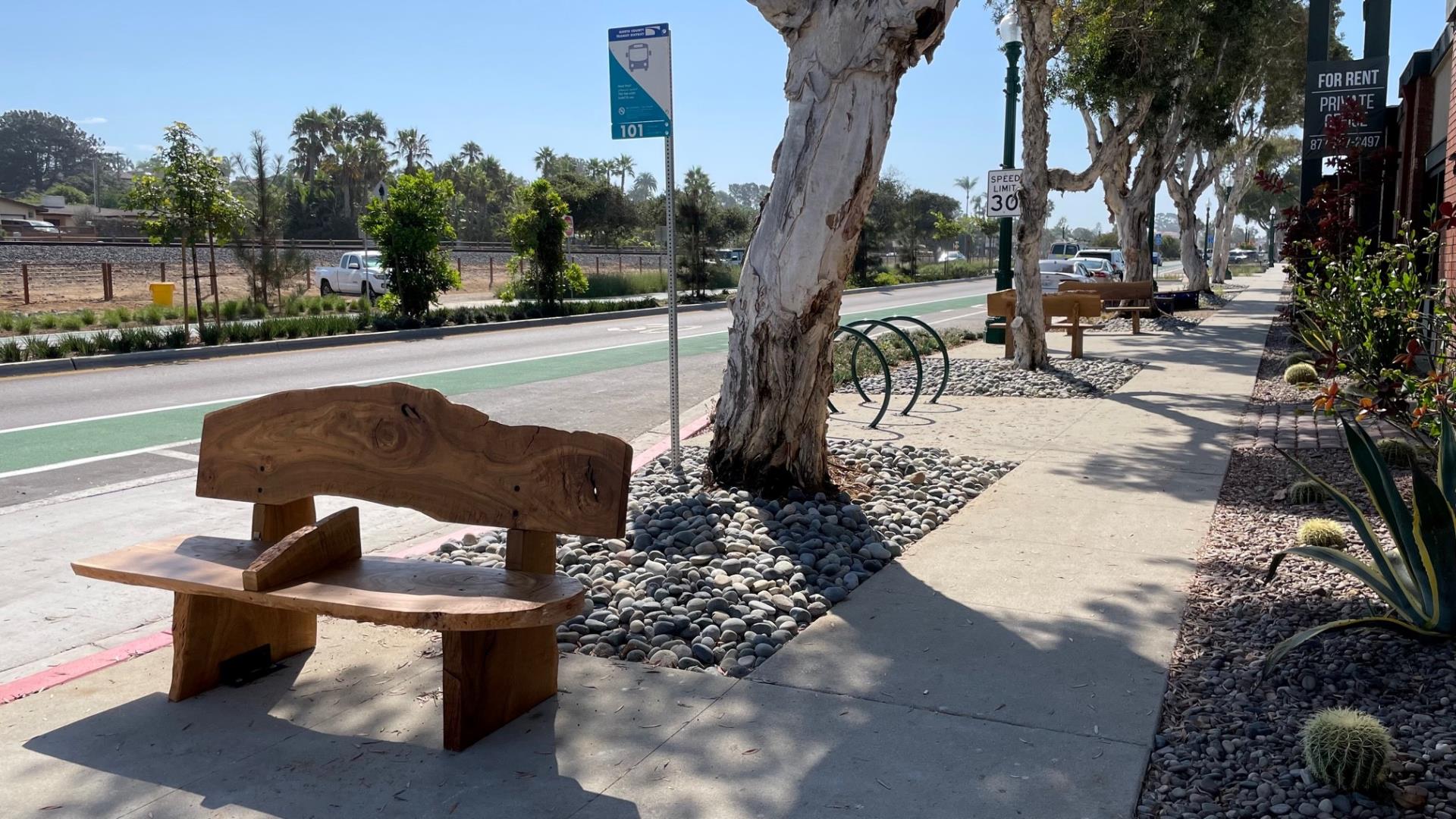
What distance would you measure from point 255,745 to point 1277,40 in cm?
3409

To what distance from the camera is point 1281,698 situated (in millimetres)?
3785

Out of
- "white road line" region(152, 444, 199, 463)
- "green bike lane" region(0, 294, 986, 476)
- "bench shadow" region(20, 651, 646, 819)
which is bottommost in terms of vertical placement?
"bench shadow" region(20, 651, 646, 819)

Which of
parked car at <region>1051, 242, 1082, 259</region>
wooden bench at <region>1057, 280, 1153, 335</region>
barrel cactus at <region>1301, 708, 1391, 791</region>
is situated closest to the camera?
barrel cactus at <region>1301, 708, 1391, 791</region>

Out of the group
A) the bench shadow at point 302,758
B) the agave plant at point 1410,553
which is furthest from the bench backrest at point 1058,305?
the bench shadow at point 302,758

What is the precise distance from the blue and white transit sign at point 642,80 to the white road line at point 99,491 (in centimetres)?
409

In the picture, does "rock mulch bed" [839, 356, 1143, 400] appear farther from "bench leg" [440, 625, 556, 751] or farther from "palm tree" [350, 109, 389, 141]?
"palm tree" [350, 109, 389, 141]

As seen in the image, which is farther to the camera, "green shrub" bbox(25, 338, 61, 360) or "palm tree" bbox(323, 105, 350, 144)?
"palm tree" bbox(323, 105, 350, 144)

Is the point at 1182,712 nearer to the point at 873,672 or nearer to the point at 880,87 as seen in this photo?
the point at 873,672

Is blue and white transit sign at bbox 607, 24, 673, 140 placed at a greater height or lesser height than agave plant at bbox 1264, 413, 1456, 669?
greater

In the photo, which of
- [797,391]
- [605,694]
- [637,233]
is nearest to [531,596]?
[605,694]

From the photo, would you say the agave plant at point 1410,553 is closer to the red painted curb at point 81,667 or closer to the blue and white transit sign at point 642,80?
the red painted curb at point 81,667

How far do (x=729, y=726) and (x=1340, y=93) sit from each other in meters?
15.6

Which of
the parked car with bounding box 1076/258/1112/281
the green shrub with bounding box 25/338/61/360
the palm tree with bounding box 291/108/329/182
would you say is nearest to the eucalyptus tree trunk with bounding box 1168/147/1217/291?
the parked car with bounding box 1076/258/1112/281

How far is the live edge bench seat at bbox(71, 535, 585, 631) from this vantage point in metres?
3.46
